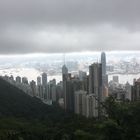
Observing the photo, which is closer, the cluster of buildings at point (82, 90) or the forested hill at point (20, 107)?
the forested hill at point (20, 107)

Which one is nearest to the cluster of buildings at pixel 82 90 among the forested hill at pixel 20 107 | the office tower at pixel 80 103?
the office tower at pixel 80 103

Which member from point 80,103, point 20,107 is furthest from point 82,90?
point 20,107

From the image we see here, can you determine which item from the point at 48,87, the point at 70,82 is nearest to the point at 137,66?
the point at 48,87

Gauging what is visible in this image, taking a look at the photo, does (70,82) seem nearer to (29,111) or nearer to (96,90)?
(96,90)

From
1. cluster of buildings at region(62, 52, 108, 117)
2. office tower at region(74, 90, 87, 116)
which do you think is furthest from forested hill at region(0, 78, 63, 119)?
cluster of buildings at region(62, 52, 108, 117)

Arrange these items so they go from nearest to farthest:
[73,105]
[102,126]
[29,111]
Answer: [102,126]
[29,111]
[73,105]

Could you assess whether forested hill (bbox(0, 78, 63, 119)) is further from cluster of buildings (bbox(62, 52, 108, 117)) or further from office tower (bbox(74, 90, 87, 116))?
cluster of buildings (bbox(62, 52, 108, 117))

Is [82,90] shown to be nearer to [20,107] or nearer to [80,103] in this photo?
[80,103]

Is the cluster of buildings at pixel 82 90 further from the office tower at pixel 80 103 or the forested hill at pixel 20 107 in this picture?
the forested hill at pixel 20 107
